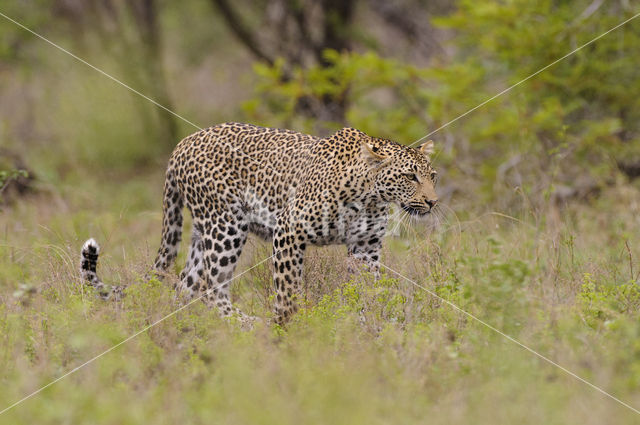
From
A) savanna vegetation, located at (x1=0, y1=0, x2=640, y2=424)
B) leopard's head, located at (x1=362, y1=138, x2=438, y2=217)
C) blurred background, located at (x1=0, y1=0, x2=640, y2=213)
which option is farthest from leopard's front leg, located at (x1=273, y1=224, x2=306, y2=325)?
blurred background, located at (x1=0, y1=0, x2=640, y2=213)

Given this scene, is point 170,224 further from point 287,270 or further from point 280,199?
point 287,270

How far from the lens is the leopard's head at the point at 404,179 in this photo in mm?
6711

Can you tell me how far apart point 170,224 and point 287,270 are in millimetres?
1555

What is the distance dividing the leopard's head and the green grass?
22.9 inches

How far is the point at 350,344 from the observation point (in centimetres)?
571

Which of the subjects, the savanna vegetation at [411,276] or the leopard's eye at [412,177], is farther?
the leopard's eye at [412,177]

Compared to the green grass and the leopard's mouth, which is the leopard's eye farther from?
the green grass

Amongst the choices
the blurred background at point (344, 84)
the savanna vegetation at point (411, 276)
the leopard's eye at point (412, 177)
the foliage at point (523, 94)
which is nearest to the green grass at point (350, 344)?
the savanna vegetation at point (411, 276)

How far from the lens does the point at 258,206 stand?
7.41 m

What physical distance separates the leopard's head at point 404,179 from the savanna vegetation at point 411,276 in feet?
0.72

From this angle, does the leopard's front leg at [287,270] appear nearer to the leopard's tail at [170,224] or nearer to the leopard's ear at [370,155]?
the leopard's ear at [370,155]

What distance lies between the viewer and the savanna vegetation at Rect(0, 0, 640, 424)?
188 inches

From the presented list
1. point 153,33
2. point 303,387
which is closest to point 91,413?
point 303,387

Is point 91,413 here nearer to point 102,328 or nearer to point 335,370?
point 102,328
